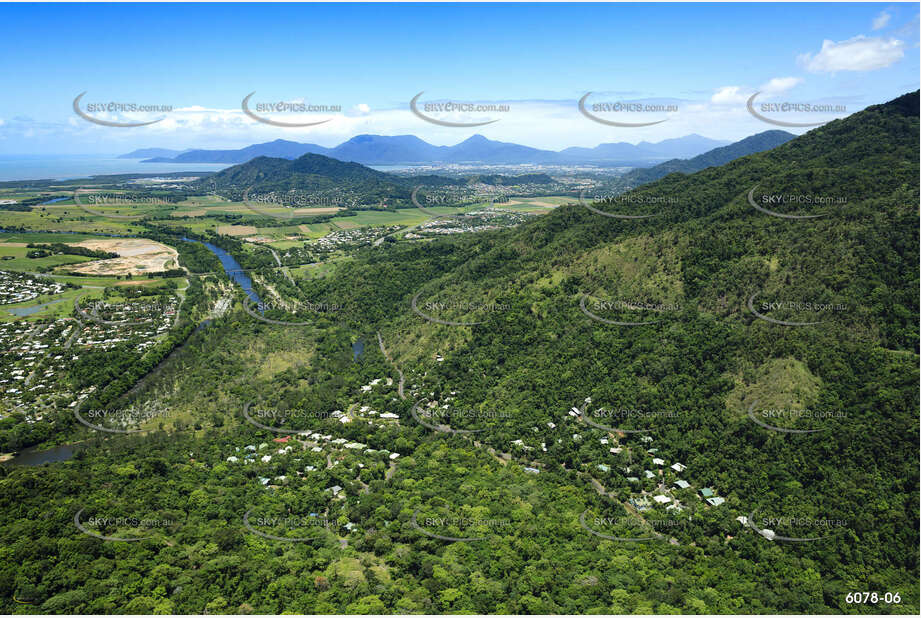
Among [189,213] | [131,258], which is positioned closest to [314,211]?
[189,213]

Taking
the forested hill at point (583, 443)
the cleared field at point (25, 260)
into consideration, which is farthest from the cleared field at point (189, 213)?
the forested hill at point (583, 443)

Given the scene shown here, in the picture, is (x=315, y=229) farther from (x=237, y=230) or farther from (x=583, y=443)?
(x=583, y=443)

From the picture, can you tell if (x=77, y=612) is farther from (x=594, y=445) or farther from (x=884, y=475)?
(x=884, y=475)

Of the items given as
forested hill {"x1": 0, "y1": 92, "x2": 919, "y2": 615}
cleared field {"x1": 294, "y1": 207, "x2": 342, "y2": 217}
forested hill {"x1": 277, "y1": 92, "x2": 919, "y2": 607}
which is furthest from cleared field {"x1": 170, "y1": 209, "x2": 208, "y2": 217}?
forested hill {"x1": 277, "y1": 92, "x2": 919, "y2": 607}

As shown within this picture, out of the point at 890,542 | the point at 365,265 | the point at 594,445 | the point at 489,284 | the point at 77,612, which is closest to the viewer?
the point at 77,612

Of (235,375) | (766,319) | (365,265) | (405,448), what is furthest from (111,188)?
(766,319)

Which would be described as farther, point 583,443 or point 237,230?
point 237,230

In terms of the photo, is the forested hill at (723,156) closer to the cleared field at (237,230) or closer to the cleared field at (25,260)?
the cleared field at (237,230)

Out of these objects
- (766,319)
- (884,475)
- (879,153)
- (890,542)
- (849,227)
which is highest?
(879,153)
